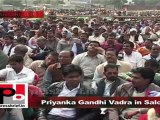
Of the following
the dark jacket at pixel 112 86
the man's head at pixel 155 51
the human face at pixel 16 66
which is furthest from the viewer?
the man's head at pixel 155 51

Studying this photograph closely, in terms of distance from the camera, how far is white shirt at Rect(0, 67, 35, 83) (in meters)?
4.59

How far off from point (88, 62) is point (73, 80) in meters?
2.73

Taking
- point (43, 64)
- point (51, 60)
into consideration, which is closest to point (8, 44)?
point (43, 64)

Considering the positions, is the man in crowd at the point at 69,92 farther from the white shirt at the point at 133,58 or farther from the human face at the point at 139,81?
the white shirt at the point at 133,58

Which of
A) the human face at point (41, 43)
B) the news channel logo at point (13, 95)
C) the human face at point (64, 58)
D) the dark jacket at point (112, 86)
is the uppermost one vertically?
the news channel logo at point (13, 95)

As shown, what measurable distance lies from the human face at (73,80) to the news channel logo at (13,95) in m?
1.18

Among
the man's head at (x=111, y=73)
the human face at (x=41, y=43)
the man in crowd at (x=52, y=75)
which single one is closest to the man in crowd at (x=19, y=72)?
the man in crowd at (x=52, y=75)

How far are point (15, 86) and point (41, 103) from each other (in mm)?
256

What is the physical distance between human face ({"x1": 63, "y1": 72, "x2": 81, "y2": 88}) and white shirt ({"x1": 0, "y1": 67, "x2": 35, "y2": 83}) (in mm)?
560

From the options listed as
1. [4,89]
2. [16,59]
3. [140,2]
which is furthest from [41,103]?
[140,2]

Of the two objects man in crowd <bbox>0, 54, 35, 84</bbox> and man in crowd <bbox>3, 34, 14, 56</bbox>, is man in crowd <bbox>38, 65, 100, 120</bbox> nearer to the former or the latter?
man in crowd <bbox>0, 54, 35, 84</bbox>

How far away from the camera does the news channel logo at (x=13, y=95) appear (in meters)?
3.40

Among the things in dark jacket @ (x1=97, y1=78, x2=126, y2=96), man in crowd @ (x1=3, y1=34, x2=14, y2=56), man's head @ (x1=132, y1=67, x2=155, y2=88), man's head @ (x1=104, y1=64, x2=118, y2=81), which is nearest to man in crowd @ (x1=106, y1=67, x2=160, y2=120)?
man's head @ (x1=132, y1=67, x2=155, y2=88)

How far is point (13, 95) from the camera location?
3.43 meters
